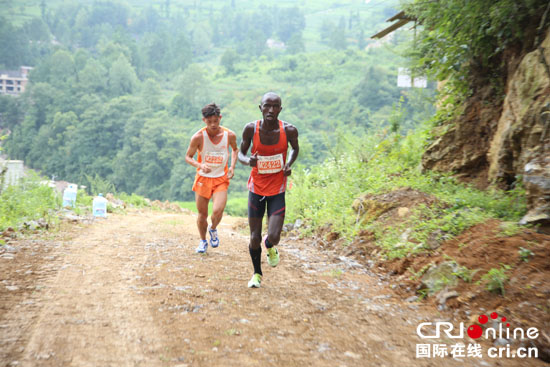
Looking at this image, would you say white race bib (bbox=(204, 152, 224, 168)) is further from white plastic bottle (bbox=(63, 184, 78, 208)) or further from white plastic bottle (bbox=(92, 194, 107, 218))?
white plastic bottle (bbox=(63, 184, 78, 208))

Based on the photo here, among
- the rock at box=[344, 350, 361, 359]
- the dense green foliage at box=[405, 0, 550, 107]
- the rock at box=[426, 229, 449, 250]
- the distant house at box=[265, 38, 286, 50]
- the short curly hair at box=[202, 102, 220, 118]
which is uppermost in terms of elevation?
the distant house at box=[265, 38, 286, 50]

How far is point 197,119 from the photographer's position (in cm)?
9838

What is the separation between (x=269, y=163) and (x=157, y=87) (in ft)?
355

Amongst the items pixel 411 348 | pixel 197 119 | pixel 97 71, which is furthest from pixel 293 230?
pixel 97 71

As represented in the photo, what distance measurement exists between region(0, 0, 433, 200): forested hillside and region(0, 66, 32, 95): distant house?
3410 millimetres

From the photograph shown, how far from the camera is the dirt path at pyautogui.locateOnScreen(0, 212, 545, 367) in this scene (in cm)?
310

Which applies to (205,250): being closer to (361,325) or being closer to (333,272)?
(333,272)

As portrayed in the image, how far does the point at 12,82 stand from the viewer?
101 metres

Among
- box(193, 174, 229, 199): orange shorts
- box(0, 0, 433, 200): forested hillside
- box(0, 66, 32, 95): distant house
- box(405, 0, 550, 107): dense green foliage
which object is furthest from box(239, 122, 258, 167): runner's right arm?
box(0, 66, 32, 95): distant house

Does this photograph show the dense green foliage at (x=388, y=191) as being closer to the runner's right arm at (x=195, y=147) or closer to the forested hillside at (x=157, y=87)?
the forested hillside at (x=157, y=87)

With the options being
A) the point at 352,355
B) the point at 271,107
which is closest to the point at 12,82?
the point at 271,107

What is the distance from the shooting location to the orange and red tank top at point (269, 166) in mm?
4941

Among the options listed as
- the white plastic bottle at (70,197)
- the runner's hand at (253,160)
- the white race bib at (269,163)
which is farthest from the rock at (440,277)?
the white plastic bottle at (70,197)

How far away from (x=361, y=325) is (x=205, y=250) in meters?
3.58
